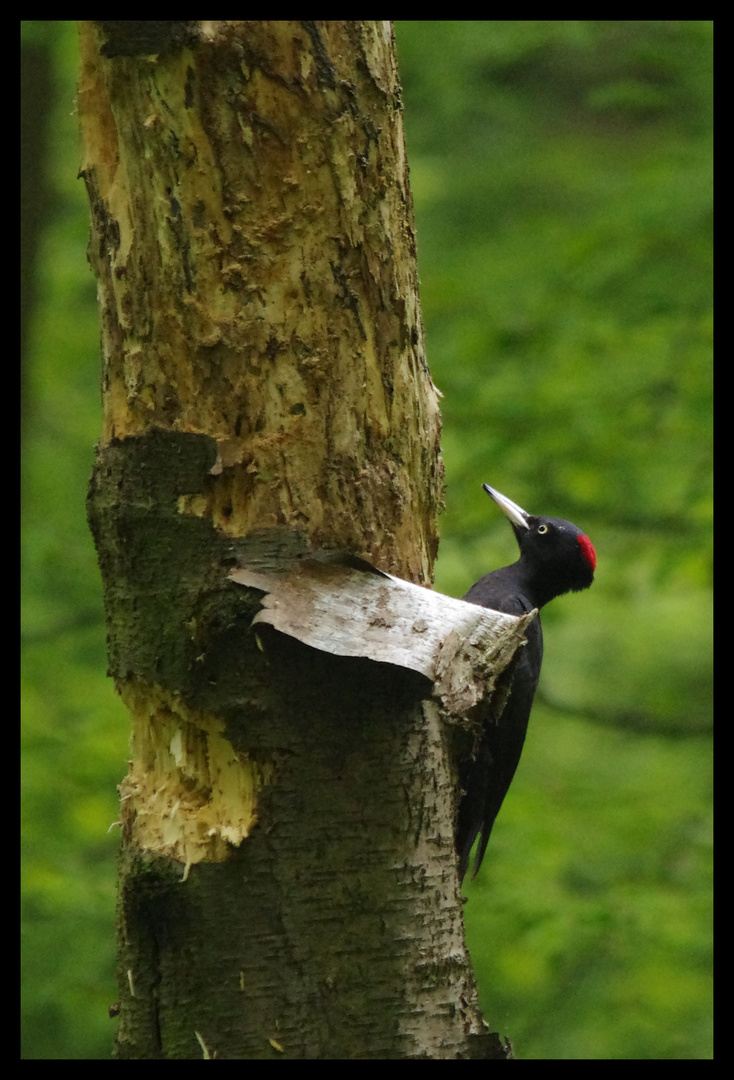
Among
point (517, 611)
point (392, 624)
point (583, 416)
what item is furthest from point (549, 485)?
point (392, 624)

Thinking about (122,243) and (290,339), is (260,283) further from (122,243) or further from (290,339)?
(122,243)

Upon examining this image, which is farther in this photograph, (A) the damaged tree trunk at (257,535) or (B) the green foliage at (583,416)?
(B) the green foliage at (583,416)

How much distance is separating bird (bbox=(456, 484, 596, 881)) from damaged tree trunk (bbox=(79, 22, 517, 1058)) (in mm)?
934

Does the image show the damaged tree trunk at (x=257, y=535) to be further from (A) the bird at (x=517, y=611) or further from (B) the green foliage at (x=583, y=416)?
(B) the green foliage at (x=583, y=416)

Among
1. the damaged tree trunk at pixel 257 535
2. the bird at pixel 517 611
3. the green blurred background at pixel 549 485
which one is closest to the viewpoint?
the damaged tree trunk at pixel 257 535

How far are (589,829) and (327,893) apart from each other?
3.60 meters

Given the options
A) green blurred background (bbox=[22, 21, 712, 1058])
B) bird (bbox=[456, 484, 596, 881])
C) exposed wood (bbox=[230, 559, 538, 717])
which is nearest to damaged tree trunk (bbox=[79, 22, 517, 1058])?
exposed wood (bbox=[230, 559, 538, 717])

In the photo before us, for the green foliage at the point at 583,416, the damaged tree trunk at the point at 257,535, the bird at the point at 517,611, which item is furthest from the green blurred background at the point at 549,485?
the damaged tree trunk at the point at 257,535

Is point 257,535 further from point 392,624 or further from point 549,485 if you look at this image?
point 549,485

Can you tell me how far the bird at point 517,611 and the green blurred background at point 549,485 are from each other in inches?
36.5

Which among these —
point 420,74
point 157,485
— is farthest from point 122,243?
point 420,74

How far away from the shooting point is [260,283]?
1969 millimetres

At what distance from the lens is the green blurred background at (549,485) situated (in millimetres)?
4434
